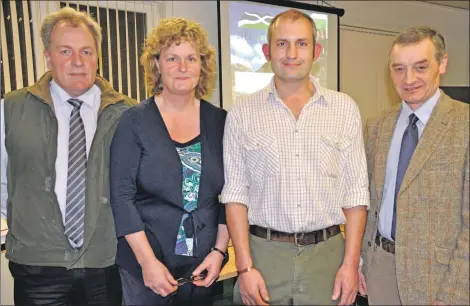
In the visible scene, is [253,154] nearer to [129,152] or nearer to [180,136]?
[180,136]

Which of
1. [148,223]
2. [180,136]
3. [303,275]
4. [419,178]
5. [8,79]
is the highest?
[8,79]

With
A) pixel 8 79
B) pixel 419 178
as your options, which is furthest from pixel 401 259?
pixel 8 79

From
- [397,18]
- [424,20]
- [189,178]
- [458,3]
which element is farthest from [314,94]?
[458,3]

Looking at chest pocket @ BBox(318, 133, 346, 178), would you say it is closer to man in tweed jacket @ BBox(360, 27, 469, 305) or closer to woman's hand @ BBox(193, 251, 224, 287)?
man in tweed jacket @ BBox(360, 27, 469, 305)

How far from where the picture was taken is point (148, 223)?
1.39 meters

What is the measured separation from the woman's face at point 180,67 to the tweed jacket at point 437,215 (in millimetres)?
761

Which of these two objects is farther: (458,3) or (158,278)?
(458,3)

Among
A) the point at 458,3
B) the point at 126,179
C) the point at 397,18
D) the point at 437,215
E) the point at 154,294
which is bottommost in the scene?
the point at 154,294

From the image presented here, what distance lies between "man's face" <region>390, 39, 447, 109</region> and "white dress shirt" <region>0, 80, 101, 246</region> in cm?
104

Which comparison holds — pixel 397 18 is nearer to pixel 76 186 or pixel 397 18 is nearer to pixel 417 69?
pixel 417 69

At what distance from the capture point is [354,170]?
4.54ft

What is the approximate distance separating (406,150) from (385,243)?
33cm

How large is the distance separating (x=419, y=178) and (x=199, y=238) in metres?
0.73

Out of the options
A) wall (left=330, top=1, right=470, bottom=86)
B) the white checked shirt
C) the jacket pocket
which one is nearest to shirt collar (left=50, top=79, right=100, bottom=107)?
the white checked shirt
